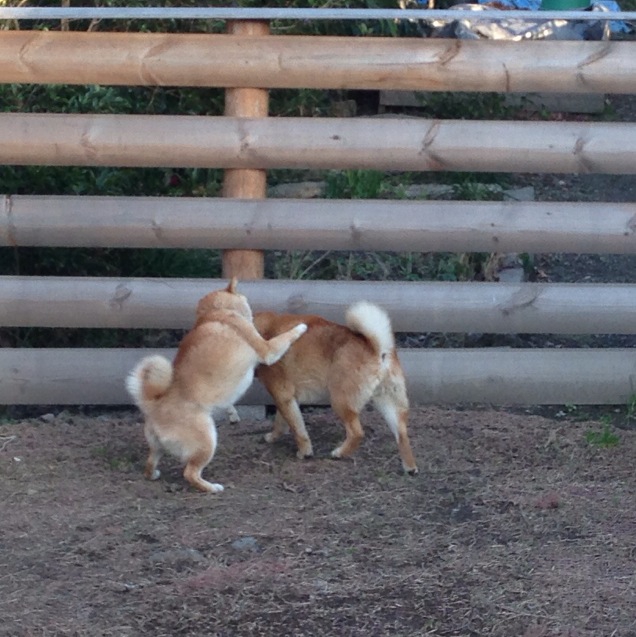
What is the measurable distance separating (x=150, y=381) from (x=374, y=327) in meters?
1.06

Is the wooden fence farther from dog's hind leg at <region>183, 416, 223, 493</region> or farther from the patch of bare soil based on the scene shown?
dog's hind leg at <region>183, 416, 223, 493</region>

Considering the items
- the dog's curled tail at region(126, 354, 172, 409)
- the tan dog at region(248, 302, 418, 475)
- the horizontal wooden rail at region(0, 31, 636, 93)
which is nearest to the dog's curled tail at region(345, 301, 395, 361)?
the tan dog at region(248, 302, 418, 475)

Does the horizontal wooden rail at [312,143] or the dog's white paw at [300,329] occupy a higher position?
the horizontal wooden rail at [312,143]

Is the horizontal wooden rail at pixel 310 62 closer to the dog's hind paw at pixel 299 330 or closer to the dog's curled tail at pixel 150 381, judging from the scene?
the dog's hind paw at pixel 299 330

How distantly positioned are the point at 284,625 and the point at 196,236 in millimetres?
2658

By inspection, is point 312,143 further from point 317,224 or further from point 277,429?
point 277,429

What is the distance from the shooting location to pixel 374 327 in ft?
17.0

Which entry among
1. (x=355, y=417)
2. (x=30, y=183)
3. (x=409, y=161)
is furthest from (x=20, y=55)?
(x=355, y=417)

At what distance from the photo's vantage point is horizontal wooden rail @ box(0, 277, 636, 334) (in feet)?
20.0

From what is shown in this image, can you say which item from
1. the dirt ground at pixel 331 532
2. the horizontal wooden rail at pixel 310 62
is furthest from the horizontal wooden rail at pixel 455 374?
the horizontal wooden rail at pixel 310 62

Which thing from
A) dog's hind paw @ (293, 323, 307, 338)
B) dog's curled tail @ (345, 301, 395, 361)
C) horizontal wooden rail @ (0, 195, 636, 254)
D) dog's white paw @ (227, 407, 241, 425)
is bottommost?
dog's white paw @ (227, 407, 241, 425)

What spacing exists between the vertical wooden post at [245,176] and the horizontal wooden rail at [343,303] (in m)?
0.14

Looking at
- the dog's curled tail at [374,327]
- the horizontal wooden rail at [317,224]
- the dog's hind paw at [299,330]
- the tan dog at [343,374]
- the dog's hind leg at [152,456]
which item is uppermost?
the horizontal wooden rail at [317,224]

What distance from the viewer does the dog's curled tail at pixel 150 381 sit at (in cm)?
515
